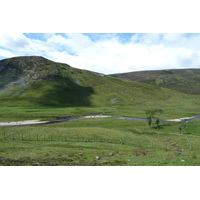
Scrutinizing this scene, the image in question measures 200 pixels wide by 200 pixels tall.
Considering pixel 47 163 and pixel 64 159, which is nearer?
pixel 47 163

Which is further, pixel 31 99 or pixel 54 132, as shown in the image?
pixel 31 99

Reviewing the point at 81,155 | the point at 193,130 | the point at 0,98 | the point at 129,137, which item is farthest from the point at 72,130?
the point at 0,98

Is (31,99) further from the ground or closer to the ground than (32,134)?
→ further from the ground

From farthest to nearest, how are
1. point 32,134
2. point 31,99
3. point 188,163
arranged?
point 31,99, point 32,134, point 188,163

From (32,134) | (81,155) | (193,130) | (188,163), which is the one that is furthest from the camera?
(193,130)

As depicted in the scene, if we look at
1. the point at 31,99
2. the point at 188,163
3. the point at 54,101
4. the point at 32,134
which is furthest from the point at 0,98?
the point at 188,163

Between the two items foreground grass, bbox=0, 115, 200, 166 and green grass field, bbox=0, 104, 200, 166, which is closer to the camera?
green grass field, bbox=0, 104, 200, 166

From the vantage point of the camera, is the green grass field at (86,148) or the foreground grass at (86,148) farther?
the foreground grass at (86,148)

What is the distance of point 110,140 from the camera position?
166ft

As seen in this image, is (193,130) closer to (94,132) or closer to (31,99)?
(94,132)

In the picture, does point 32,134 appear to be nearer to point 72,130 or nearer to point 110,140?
point 72,130

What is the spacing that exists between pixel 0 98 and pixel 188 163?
224 m

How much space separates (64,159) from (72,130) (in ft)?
94.9

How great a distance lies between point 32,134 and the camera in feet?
176
